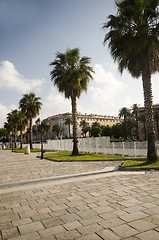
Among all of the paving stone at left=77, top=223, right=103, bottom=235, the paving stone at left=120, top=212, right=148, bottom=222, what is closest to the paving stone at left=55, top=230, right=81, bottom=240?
the paving stone at left=77, top=223, right=103, bottom=235

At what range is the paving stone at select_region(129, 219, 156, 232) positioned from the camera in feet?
11.5

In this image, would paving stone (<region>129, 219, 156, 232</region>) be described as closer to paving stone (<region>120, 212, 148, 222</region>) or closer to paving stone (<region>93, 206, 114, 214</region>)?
paving stone (<region>120, 212, 148, 222</region>)

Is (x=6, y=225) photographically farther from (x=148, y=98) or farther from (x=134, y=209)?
(x=148, y=98)

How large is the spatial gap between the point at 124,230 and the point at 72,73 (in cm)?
1947

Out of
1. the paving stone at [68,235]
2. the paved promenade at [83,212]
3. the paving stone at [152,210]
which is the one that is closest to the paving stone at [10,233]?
the paved promenade at [83,212]

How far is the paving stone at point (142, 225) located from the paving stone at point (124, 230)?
0.12m

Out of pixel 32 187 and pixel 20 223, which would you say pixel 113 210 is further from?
pixel 32 187

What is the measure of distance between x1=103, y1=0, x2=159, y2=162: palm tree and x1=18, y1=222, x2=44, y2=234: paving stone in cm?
881

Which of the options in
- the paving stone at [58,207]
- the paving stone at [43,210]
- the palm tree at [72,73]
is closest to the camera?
the paving stone at [43,210]

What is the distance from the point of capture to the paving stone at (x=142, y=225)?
11.5 ft

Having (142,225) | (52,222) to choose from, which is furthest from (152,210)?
(52,222)

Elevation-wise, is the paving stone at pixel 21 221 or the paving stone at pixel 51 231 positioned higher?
the paving stone at pixel 51 231

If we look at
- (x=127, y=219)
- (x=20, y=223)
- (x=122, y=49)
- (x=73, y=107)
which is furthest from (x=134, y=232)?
(x=73, y=107)

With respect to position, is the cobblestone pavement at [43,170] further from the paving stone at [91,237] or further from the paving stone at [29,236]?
the paving stone at [91,237]
